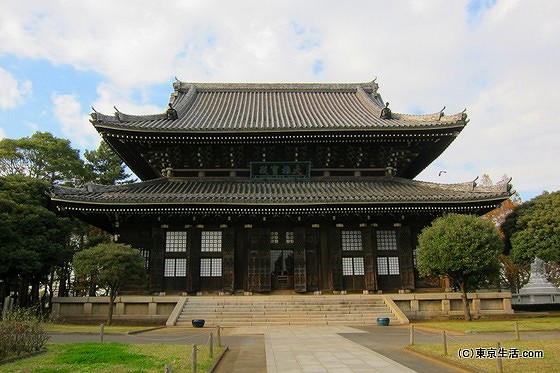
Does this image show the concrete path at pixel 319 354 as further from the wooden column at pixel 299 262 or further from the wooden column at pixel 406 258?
the wooden column at pixel 406 258

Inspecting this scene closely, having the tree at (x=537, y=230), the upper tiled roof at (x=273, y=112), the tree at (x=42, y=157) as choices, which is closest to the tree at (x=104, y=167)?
the tree at (x=42, y=157)

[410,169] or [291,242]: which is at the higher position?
[410,169]

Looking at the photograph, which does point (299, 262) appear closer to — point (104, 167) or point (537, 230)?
point (537, 230)

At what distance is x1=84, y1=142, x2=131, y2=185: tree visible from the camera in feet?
150

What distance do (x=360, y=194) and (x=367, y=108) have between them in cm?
1203

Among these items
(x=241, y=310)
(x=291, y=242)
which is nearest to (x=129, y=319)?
(x=241, y=310)

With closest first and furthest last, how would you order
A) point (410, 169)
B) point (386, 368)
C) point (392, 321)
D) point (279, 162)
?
point (386, 368), point (392, 321), point (279, 162), point (410, 169)

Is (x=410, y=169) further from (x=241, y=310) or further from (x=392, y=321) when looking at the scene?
(x=241, y=310)

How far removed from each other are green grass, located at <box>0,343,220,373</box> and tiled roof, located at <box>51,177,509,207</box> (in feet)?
39.7

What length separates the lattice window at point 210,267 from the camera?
89.8 ft

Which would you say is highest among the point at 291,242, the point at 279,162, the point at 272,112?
the point at 272,112

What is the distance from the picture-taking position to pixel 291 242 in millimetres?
28078

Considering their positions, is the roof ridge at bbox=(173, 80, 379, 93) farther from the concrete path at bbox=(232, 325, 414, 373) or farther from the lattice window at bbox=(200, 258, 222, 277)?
the concrete path at bbox=(232, 325, 414, 373)

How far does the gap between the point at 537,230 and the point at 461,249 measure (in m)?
6.60
